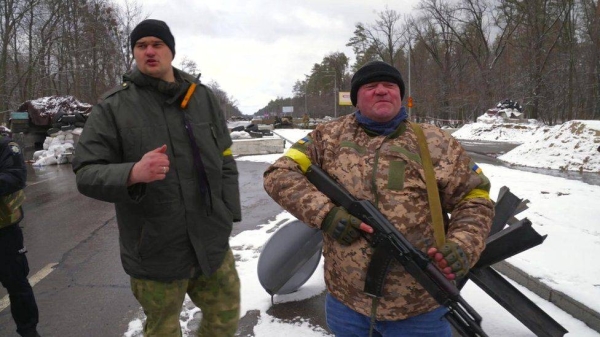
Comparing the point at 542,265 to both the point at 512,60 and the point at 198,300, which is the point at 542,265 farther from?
the point at 512,60

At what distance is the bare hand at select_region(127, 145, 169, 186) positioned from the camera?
5.49 feet

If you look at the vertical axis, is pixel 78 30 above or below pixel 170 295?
above

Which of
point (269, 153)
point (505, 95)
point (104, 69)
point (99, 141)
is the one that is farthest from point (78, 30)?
point (505, 95)

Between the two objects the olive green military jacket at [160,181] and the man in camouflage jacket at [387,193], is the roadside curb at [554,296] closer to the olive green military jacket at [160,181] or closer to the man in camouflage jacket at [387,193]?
the man in camouflage jacket at [387,193]

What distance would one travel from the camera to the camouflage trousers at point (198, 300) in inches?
79.0

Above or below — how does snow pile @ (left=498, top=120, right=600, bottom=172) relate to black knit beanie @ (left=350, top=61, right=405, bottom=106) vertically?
below

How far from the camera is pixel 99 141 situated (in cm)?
185

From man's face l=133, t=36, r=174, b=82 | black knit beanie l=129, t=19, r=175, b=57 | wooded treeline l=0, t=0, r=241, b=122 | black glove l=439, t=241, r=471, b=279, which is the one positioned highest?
wooded treeline l=0, t=0, r=241, b=122

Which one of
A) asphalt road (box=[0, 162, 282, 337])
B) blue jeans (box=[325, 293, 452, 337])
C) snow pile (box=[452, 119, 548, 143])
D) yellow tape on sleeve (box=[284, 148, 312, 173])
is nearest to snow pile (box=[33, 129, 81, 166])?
asphalt road (box=[0, 162, 282, 337])

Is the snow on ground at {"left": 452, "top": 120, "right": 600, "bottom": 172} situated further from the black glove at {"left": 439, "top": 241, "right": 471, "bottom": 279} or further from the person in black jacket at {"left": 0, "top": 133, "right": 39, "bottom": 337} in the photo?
the person in black jacket at {"left": 0, "top": 133, "right": 39, "bottom": 337}

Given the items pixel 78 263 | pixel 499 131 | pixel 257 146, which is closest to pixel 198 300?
pixel 78 263

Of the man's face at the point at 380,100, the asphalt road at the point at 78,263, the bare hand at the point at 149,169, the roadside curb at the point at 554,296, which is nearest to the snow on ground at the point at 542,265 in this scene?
the roadside curb at the point at 554,296

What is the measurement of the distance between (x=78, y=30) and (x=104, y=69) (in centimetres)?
368

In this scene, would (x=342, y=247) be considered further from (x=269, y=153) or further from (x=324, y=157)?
(x=269, y=153)
